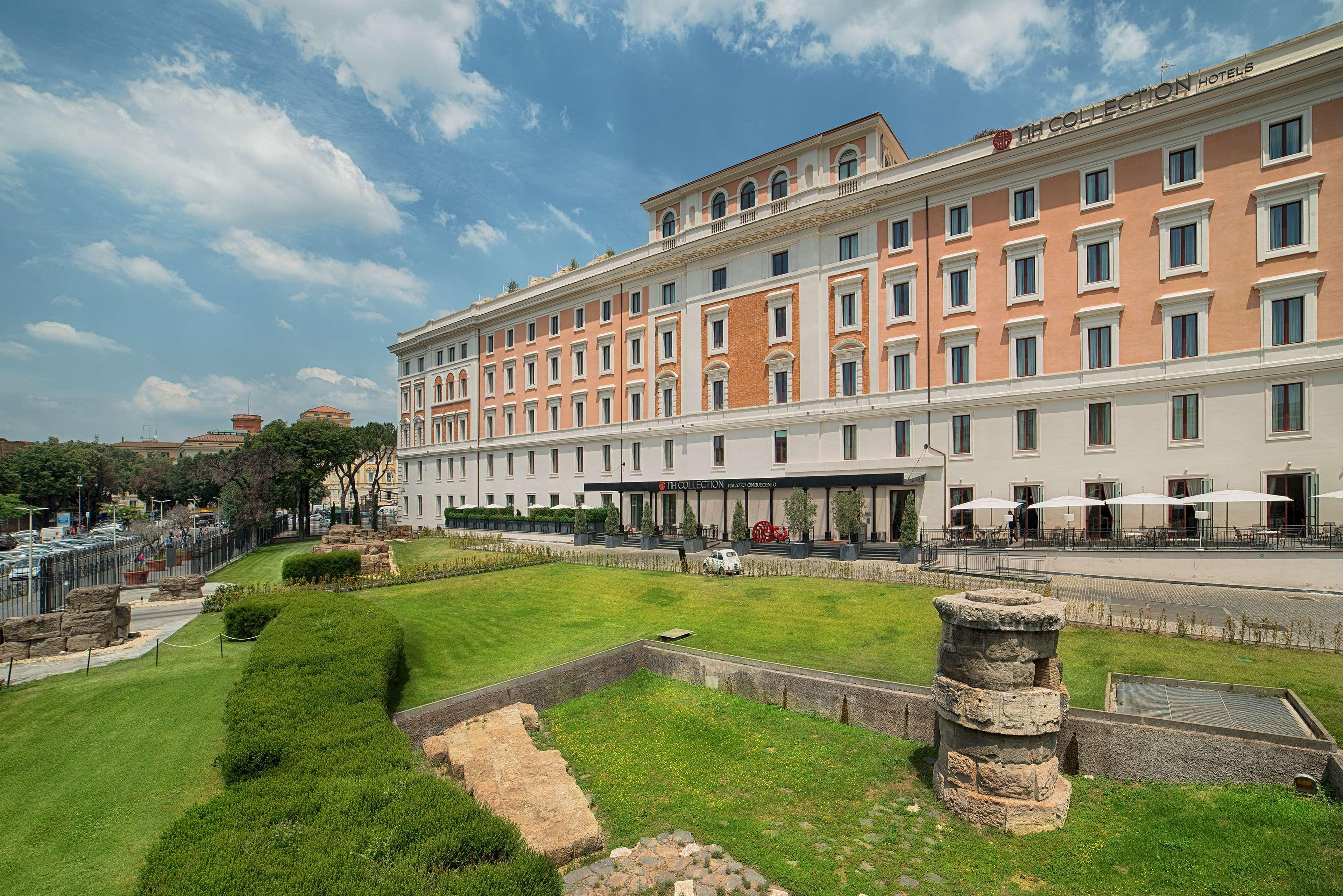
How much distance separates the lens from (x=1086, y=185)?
29375 mm

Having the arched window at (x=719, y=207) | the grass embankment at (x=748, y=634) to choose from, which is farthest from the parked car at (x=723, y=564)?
the arched window at (x=719, y=207)

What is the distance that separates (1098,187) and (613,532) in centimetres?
3287

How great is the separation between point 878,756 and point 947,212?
31541 millimetres

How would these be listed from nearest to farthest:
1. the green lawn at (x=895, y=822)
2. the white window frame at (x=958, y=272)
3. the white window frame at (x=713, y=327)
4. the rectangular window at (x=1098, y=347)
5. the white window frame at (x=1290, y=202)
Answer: the green lawn at (x=895, y=822) → the white window frame at (x=1290, y=202) → the rectangular window at (x=1098, y=347) → the white window frame at (x=958, y=272) → the white window frame at (x=713, y=327)

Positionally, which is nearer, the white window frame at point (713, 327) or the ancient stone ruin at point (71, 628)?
the ancient stone ruin at point (71, 628)

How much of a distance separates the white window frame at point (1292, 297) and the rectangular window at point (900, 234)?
50.4 ft

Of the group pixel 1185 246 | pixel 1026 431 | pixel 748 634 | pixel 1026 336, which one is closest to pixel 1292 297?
pixel 1185 246

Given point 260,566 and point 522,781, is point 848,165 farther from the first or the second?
point 260,566

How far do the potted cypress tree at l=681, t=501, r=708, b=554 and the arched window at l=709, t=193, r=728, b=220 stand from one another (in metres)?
21.2

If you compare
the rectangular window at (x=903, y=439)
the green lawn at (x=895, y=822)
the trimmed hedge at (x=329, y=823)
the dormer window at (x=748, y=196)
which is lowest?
the green lawn at (x=895, y=822)

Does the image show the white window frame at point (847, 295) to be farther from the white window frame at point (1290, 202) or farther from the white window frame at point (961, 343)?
the white window frame at point (1290, 202)

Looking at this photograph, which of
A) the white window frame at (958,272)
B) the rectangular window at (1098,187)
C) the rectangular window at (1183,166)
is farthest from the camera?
the white window frame at (958,272)

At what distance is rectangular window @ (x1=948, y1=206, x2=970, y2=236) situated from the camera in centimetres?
3253

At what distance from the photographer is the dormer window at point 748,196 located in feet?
134
